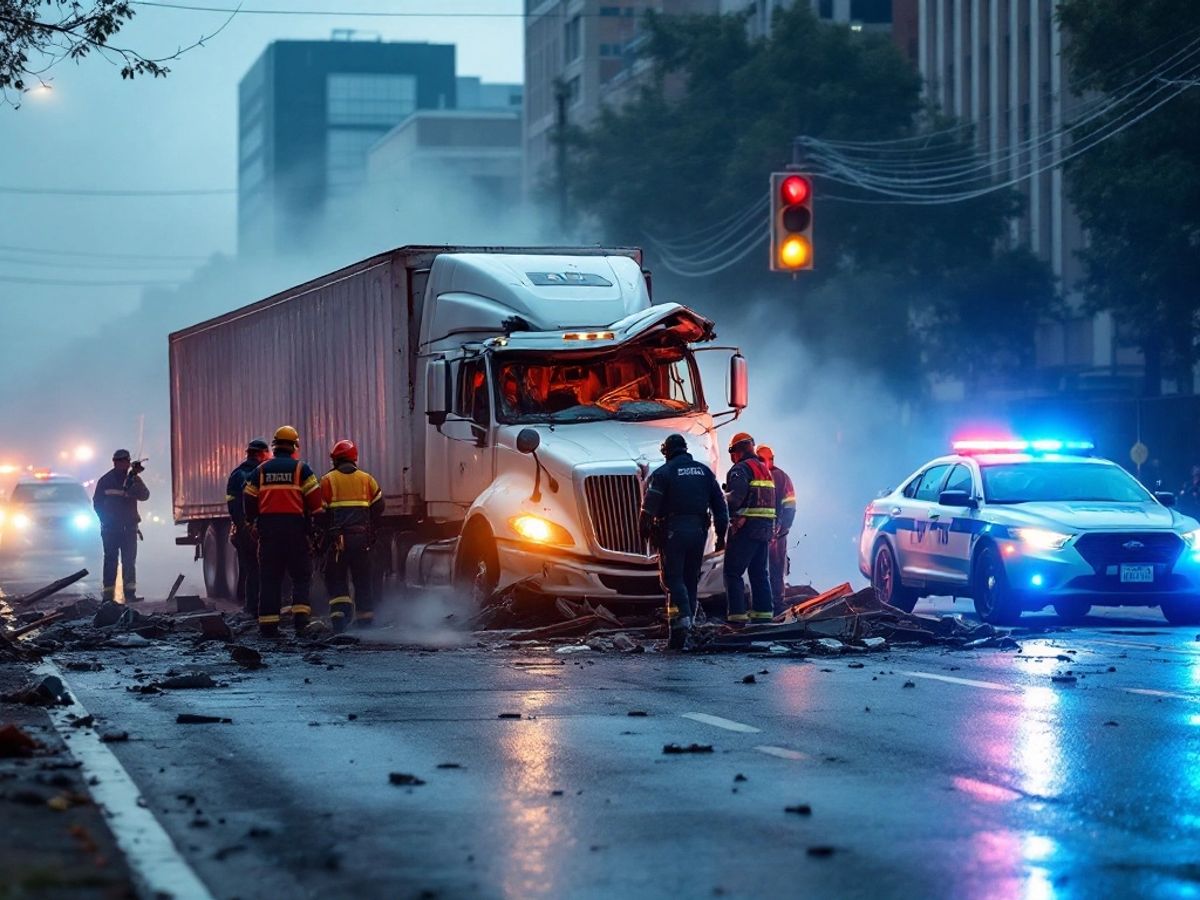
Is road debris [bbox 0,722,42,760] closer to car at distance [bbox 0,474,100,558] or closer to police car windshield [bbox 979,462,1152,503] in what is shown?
police car windshield [bbox 979,462,1152,503]

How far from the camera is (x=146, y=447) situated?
411 feet

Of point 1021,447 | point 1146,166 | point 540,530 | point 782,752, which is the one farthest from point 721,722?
point 1146,166

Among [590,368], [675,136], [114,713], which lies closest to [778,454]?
[675,136]

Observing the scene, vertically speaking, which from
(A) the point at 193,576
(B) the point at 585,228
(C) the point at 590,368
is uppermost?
(B) the point at 585,228

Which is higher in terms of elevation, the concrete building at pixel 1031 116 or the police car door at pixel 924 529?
the concrete building at pixel 1031 116

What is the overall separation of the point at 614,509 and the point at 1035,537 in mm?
3930

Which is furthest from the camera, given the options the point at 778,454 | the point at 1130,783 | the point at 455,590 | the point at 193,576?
the point at 778,454

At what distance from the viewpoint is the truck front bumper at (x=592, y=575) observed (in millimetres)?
18031

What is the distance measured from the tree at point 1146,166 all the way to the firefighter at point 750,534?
2660cm

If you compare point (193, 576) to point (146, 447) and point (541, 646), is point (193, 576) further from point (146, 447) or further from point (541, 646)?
point (146, 447)

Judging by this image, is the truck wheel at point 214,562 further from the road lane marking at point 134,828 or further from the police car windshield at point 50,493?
the road lane marking at point 134,828

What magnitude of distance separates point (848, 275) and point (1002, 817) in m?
51.8

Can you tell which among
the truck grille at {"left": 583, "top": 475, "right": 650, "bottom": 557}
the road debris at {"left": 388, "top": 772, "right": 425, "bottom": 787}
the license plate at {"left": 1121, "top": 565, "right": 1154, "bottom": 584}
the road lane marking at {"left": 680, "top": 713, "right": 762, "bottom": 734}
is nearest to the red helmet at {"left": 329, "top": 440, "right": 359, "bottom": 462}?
the truck grille at {"left": 583, "top": 475, "right": 650, "bottom": 557}

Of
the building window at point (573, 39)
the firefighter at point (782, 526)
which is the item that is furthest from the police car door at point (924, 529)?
the building window at point (573, 39)
